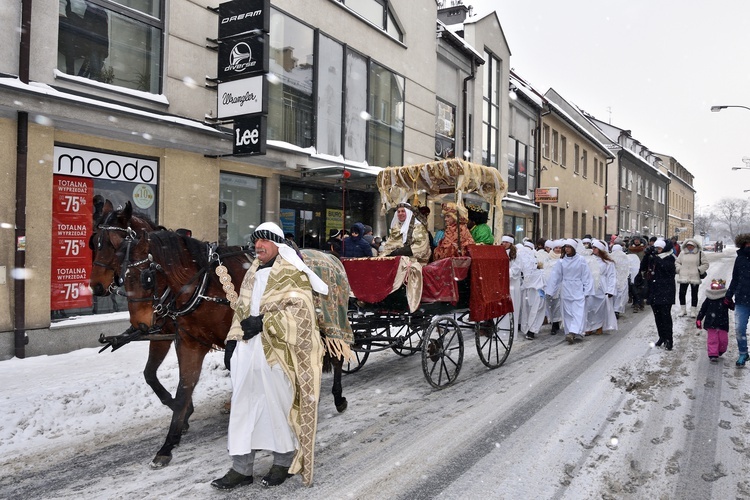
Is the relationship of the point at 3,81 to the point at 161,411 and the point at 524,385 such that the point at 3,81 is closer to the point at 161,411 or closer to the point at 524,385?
the point at 161,411

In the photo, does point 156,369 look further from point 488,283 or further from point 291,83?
point 291,83

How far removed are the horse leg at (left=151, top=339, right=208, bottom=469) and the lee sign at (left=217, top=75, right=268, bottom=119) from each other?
613 centimetres

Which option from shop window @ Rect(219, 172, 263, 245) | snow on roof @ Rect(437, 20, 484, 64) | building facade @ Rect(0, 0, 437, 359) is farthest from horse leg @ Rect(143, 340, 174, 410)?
snow on roof @ Rect(437, 20, 484, 64)

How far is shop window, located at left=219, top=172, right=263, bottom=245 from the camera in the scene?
1137 centimetres

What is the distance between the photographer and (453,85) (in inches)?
803

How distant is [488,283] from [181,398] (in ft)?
14.1

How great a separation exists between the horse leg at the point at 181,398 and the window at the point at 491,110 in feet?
63.7

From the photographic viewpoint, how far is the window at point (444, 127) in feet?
62.7

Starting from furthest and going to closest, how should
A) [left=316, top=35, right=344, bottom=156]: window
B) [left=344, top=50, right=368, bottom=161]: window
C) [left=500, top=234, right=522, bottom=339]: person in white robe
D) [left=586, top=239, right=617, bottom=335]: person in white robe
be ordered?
1. [left=344, top=50, right=368, bottom=161]: window
2. [left=316, top=35, right=344, bottom=156]: window
3. [left=586, top=239, right=617, bottom=335]: person in white robe
4. [left=500, top=234, right=522, bottom=339]: person in white robe

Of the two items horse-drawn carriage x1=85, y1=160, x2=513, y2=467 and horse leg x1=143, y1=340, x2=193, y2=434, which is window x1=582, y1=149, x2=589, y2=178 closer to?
horse-drawn carriage x1=85, y1=160, x2=513, y2=467

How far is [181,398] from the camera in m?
4.46

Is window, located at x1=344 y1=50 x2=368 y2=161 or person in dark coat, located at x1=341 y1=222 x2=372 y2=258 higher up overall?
window, located at x1=344 y1=50 x2=368 y2=161

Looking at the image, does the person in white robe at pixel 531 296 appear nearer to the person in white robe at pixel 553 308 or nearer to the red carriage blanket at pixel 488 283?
the person in white robe at pixel 553 308

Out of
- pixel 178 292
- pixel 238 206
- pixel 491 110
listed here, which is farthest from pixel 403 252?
pixel 491 110
